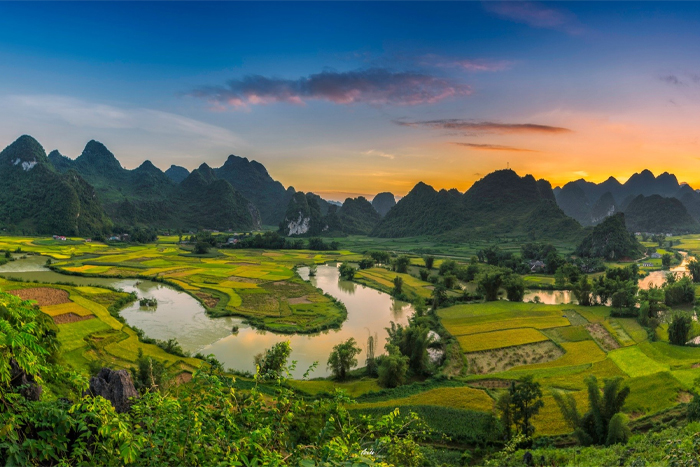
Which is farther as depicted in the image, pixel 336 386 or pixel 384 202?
pixel 384 202

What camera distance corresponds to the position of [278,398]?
3.60 metres

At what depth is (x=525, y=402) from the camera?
1156cm

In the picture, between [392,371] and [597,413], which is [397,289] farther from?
[597,413]

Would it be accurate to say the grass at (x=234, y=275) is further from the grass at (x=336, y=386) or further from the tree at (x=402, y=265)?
the grass at (x=336, y=386)

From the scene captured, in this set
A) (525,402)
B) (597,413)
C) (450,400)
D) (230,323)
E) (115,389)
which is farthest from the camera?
(230,323)

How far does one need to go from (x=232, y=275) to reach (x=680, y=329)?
35346 mm

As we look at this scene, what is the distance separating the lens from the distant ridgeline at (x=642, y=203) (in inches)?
3706

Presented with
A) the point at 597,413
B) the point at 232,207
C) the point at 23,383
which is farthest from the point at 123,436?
the point at 232,207

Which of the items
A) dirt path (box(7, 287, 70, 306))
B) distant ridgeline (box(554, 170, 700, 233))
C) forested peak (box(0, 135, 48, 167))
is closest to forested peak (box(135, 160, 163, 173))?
forested peak (box(0, 135, 48, 167))

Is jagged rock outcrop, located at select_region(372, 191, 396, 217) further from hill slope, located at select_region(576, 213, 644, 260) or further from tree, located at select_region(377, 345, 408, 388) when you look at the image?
tree, located at select_region(377, 345, 408, 388)

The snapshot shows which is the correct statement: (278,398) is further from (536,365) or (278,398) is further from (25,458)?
(536,365)

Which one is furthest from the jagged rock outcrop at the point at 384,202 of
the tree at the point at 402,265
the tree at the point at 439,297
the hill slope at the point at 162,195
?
the tree at the point at 439,297

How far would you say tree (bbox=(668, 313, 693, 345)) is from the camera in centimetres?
1941

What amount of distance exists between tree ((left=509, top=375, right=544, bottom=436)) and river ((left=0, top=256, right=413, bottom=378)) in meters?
8.21
